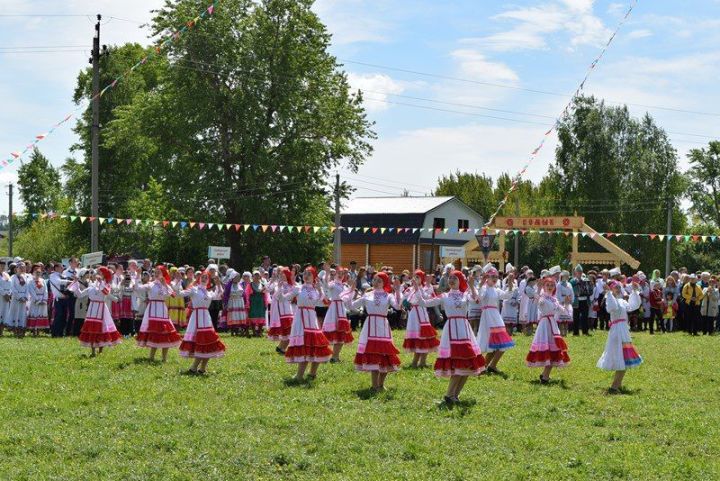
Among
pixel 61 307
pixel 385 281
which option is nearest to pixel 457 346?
pixel 385 281

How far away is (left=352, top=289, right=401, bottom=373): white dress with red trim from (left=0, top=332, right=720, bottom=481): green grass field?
1.45 ft

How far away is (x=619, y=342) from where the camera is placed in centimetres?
1542

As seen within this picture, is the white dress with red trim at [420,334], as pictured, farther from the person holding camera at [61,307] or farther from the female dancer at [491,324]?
the person holding camera at [61,307]

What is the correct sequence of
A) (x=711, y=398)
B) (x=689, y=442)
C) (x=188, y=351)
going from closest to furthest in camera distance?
(x=689, y=442), (x=711, y=398), (x=188, y=351)

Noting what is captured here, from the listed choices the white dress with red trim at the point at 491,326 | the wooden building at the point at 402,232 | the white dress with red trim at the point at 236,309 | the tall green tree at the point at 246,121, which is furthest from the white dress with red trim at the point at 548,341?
the wooden building at the point at 402,232

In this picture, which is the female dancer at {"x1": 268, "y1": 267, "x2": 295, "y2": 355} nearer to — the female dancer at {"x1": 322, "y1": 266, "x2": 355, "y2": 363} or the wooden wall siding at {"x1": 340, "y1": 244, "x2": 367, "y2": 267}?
the female dancer at {"x1": 322, "y1": 266, "x2": 355, "y2": 363}

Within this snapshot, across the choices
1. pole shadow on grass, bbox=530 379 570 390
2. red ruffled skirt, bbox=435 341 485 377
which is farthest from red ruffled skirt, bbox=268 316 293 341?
red ruffled skirt, bbox=435 341 485 377

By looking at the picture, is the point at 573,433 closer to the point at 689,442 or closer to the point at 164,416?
the point at 689,442

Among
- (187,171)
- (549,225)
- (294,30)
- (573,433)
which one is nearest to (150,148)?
(187,171)

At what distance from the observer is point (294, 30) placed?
140 ft

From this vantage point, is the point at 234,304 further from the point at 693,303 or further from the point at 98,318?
the point at 693,303

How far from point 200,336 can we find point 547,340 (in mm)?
6102

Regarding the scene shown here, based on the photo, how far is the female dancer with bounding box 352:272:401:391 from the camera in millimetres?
14492

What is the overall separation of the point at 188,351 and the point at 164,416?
431cm
